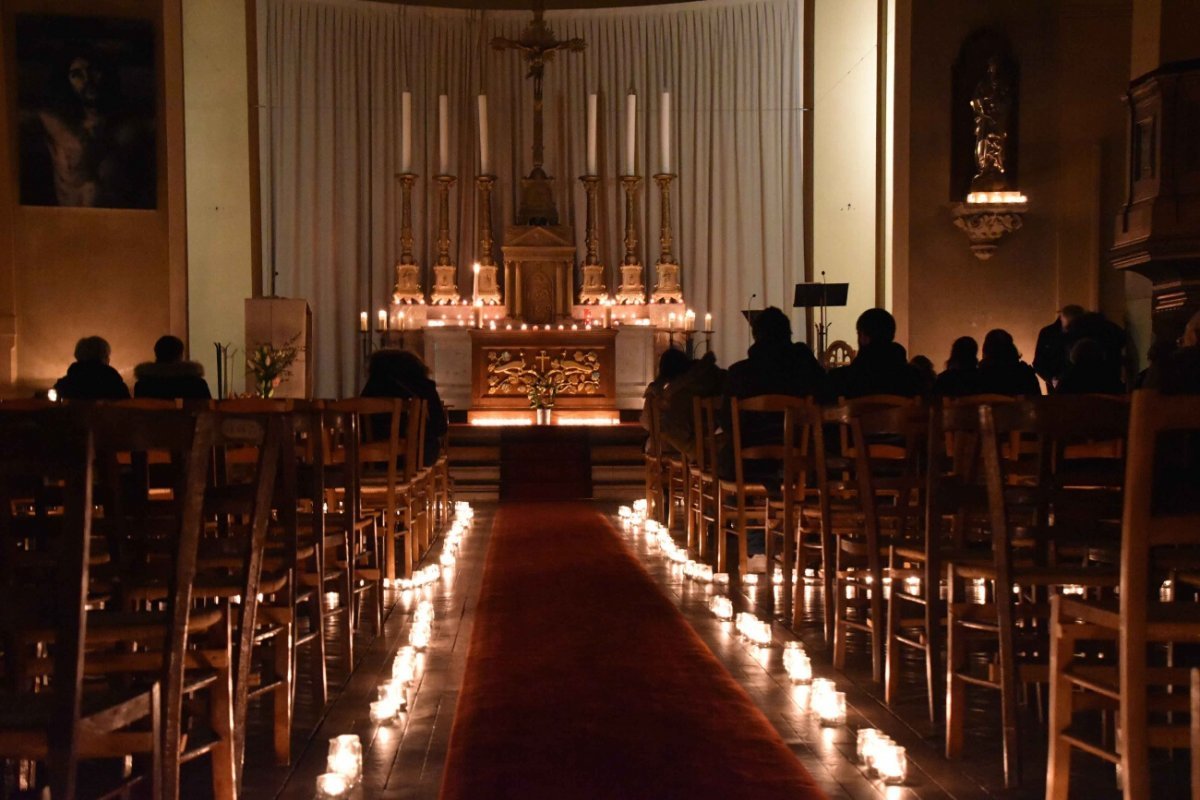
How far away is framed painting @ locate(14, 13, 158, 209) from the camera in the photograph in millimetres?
11102

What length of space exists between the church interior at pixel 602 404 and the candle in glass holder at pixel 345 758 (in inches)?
0.4

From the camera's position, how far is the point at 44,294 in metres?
11.2

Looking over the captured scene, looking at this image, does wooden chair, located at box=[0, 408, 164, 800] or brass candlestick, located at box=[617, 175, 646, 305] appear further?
brass candlestick, located at box=[617, 175, 646, 305]

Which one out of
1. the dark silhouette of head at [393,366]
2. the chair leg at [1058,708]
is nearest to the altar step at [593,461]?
the dark silhouette of head at [393,366]

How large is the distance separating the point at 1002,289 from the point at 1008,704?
9210mm

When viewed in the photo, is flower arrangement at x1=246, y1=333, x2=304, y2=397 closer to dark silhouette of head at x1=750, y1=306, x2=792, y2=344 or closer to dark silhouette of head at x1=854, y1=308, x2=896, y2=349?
dark silhouette of head at x1=750, y1=306, x2=792, y2=344

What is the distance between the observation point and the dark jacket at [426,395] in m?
6.91

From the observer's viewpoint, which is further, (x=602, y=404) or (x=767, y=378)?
(x=602, y=404)

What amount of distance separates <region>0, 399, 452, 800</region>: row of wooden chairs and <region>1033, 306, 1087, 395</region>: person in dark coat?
509 cm

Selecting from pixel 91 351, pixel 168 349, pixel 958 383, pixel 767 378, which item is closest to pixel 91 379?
pixel 91 351

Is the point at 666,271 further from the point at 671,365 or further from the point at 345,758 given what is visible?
the point at 345,758

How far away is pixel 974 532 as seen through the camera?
446 centimetres

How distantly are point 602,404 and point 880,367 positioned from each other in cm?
812

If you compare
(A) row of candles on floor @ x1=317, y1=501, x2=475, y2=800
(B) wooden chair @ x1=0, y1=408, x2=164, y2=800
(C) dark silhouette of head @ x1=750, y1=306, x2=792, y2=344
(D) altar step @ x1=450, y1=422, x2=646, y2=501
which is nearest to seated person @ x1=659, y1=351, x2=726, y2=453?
(C) dark silhouette of head @ x1=750, y1=306, x2=792, y2=344
